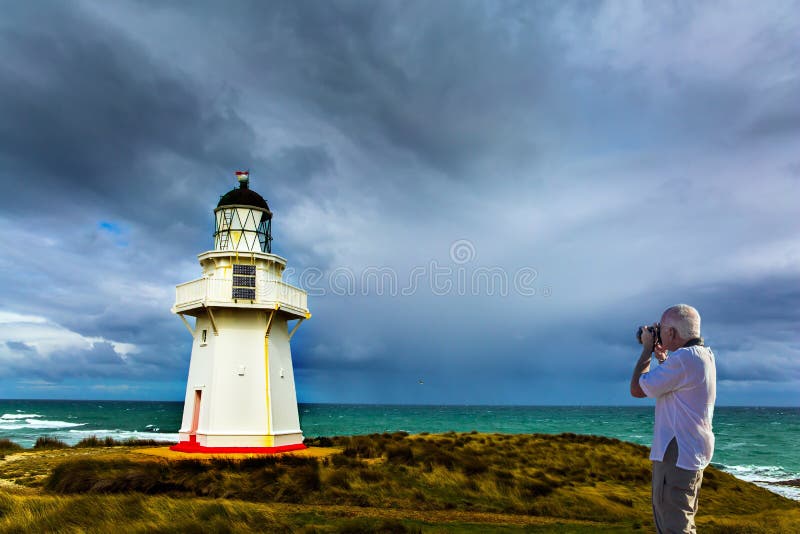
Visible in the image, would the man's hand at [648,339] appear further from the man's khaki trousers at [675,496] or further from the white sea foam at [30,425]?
the white sea foam at [30,425]

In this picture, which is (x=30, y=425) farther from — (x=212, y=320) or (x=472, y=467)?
(x=472, y=467)

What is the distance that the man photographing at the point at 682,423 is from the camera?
3732 mm

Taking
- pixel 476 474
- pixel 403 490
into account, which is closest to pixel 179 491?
pixel 403 490

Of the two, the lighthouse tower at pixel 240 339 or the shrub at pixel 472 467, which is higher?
the lighthouse tower at pixel 240 339

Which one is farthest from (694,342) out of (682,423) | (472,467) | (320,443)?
(320,443)

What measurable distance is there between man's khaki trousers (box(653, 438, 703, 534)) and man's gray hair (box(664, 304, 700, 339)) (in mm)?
724

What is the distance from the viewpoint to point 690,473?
3.73 m

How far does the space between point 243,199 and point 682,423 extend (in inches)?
659

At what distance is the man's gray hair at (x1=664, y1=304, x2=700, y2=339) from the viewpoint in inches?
155

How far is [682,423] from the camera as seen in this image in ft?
12.5

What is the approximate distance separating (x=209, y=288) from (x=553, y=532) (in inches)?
480

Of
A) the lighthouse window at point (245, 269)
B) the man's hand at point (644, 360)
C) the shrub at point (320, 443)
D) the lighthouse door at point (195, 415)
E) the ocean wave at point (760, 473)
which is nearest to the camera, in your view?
the man's hand at point (644, 360)

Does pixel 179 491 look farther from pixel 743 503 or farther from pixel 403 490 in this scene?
pixel 743 503

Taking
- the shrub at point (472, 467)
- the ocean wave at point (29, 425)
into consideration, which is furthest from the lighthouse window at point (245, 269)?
the ocean wave at point (29, 425)
